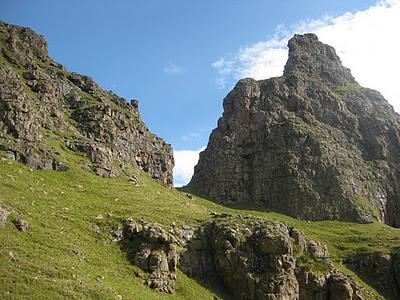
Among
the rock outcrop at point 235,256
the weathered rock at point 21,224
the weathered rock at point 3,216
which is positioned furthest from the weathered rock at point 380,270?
the weathered rock at point 3,216

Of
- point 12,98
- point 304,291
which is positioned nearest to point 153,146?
point 12,98

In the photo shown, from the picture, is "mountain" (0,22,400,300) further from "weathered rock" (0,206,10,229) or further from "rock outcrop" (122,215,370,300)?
"weathered rock" (0,206,10,229)

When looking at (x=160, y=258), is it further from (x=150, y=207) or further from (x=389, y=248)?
(x=389, y=248)

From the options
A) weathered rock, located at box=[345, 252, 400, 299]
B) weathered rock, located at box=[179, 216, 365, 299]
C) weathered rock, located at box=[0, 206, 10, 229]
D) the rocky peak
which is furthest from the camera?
the rocky peak

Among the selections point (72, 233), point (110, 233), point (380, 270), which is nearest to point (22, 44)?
point (110, 233)

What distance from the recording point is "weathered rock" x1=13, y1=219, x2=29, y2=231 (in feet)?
179

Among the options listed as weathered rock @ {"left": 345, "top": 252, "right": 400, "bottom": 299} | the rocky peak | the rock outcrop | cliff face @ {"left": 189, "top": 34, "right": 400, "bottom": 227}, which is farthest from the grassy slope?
cliff face @ {"left": 189, "top": 34, "right": 400, "bottom": 227}

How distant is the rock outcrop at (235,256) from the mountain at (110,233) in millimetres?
188

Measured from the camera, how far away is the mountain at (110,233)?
5303 centimetres

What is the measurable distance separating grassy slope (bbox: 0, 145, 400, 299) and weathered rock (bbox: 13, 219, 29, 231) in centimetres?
65

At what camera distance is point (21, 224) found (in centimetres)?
5497

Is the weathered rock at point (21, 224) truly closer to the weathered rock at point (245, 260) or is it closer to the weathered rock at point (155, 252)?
the weathered rock at point (155, 252)

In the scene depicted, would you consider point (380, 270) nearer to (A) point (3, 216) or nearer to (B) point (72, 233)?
(B) point (72, 233)

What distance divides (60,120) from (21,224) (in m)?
62.1
